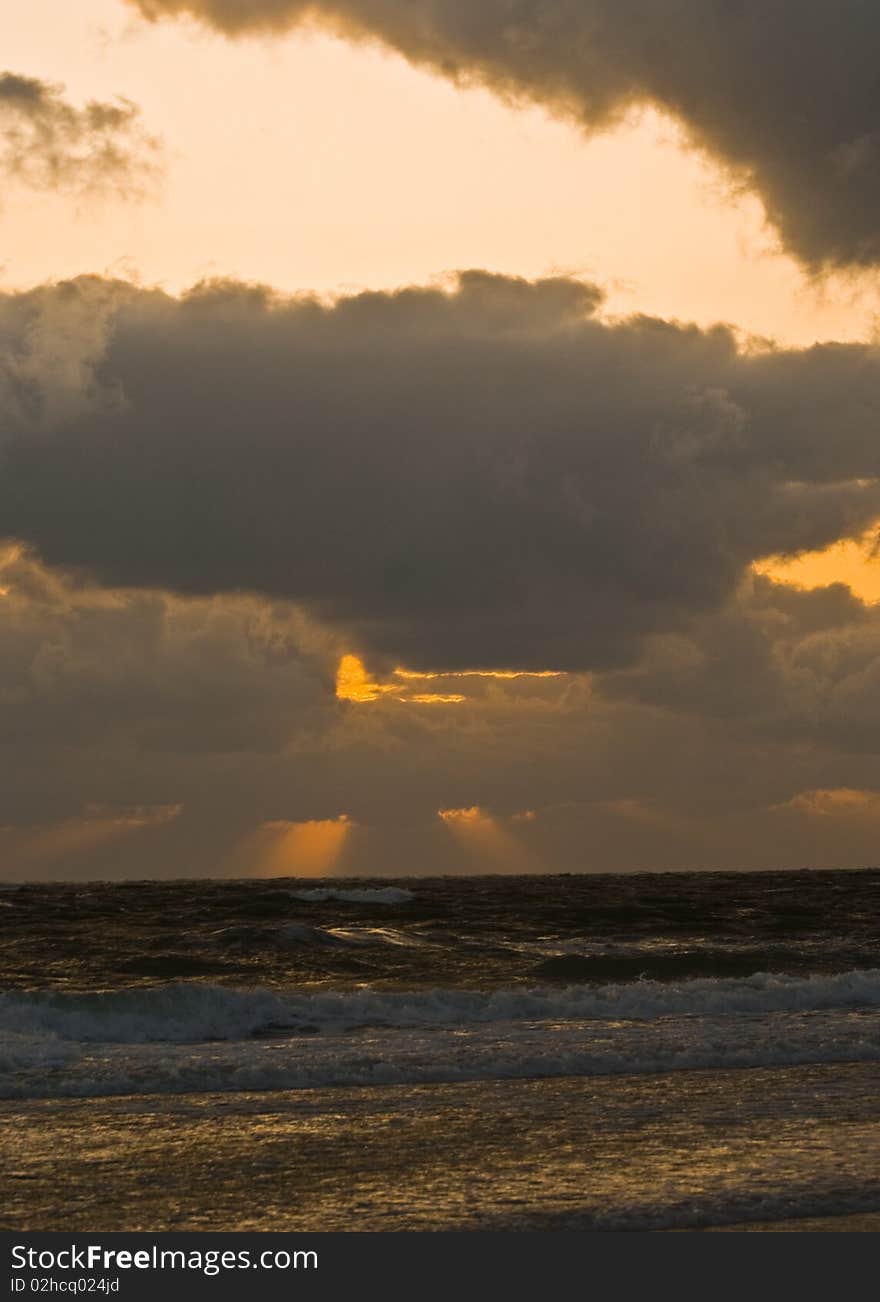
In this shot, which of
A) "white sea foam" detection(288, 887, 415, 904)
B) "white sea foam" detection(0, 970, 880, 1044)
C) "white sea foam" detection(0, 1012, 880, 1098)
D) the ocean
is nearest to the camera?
the ocean

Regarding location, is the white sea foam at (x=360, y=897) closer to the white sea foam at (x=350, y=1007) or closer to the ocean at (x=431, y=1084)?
the ocean at (x=431, y=1084)

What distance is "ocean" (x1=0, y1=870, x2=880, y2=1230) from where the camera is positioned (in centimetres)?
1204

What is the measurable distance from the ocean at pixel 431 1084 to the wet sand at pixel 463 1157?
0.05m

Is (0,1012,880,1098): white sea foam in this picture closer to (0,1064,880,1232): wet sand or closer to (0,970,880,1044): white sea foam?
(0,1064,880,1232): wet sand

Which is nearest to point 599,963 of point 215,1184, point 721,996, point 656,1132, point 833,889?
point 721,996

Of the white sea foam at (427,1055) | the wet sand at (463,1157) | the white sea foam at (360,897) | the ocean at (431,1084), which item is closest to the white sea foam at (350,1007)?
the ocean at (431,1084)

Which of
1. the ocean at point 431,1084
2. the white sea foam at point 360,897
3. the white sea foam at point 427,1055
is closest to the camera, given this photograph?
the ocean at point 431,1084

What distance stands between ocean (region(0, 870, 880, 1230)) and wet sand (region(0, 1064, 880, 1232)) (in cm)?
5

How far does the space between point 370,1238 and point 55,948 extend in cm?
2761

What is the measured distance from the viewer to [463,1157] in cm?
1376

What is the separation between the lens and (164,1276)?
1012 centimetres

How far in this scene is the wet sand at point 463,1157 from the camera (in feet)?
37.9

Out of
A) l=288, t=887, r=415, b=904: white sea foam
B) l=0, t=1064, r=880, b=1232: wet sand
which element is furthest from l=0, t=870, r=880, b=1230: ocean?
l=288, t=887, r=415, b=904: white sea foam

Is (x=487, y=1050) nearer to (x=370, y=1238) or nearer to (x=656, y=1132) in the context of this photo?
(x=656, y=1132)
